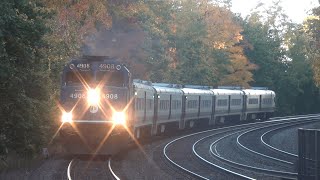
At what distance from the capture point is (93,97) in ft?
73.8

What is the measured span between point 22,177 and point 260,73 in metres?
60.1

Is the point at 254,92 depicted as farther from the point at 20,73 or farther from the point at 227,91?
the point at 20,73

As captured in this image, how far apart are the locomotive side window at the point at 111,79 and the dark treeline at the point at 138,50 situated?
2.00m

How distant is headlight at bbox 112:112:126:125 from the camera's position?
22.2 m

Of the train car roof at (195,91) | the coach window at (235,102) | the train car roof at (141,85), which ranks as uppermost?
the train car roof at (195,91)

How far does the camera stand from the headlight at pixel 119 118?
22188 millimetres

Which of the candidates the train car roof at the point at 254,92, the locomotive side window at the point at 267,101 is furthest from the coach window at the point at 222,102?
the locomotive side window at the point at 267,101

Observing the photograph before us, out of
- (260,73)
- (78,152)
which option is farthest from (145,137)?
(260,73)

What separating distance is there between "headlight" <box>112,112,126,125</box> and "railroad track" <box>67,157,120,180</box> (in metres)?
1.47

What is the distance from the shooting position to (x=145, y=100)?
2791 cm

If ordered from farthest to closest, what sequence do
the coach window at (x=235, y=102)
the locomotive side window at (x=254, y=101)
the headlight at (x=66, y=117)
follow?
the locomotive side window at (x=254, y=101) → the coach window at (x=235, y=102) → the headlight at (x=66, y=117)

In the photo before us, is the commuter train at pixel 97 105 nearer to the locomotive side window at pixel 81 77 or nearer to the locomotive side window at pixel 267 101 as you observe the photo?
the locomotive side window at pixel 81 77

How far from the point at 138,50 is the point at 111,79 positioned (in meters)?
22.4

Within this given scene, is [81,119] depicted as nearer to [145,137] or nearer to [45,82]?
[45,82]
